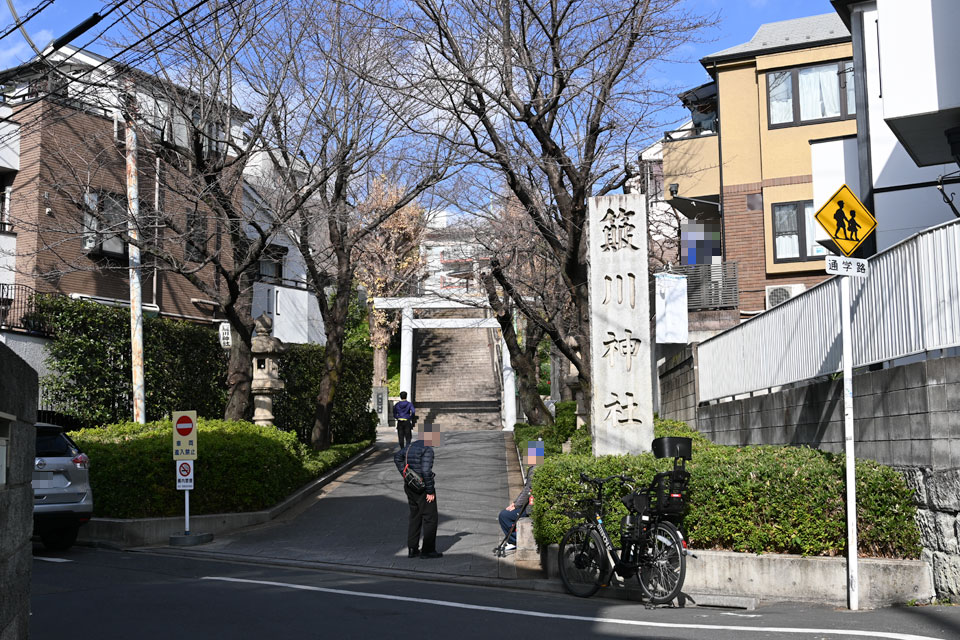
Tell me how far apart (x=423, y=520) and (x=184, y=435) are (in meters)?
4.39

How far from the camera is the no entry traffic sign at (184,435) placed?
14070 millimetres

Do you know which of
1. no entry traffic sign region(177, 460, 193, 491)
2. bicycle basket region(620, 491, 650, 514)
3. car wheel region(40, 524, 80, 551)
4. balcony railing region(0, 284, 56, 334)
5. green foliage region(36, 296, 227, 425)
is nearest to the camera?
bicycle basket region(620, 491, 650, 514)

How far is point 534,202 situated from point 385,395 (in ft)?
76.8

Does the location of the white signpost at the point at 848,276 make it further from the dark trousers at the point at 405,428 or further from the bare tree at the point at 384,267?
the bare tree at the point at 384,267

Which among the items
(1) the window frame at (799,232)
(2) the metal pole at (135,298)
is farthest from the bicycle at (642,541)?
(1) the window frame at (799,232)

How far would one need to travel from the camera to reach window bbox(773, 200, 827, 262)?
71.0 ft

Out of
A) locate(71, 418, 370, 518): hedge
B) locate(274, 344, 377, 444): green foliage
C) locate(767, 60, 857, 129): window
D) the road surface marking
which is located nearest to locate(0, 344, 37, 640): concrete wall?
the road surface marking

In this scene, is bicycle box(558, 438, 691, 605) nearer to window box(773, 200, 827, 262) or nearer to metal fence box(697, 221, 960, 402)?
metal fence box(697, 221, 960, 402)

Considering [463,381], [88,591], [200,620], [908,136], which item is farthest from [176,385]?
[463,381]

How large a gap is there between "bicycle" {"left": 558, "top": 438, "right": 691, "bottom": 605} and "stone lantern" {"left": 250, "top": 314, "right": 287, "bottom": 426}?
1114 centimetres

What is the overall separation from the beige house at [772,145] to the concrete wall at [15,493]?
706 inches

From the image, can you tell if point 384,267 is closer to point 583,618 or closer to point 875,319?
point 875,319

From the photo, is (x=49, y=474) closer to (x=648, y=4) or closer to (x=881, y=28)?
(x=648, y=4)

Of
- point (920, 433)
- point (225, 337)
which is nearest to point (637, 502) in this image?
point (920, 433)
